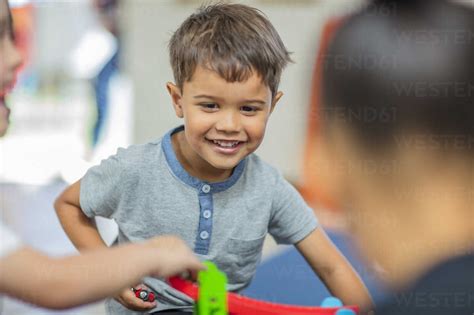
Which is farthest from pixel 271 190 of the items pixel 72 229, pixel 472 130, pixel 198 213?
pixel 472 130

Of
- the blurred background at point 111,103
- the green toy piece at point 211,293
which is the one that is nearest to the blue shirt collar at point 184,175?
the green toy piece at point 211,293

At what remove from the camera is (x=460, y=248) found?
1557mm

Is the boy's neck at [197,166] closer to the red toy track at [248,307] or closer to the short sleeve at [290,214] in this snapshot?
the short sleeve at [290,214]

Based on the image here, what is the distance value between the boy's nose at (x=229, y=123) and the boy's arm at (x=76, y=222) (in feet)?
0.69

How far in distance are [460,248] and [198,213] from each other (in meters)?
0.92

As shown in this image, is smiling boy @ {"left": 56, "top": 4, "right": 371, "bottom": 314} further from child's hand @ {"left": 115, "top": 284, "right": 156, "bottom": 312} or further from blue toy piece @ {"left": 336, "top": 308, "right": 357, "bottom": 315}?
blue toy piece @ {"left": 336, "top": 308, "right": 357, "bottom": 315}

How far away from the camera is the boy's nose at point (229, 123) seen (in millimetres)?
768

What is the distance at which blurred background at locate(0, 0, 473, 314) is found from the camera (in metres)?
1.43

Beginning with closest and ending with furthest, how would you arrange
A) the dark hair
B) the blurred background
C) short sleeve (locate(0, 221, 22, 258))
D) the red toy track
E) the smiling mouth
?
short sleeve (locate(0, 221, 22, 258)) → the red toy track → the smiling mouth → the blurred background → the dark hair

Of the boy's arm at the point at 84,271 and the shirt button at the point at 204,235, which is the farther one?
the shirt button at the point at 204,235

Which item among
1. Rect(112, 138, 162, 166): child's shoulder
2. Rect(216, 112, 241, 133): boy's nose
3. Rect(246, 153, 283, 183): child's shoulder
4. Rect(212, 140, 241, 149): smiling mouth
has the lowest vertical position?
Rect(246, 153, 283, 183): child's shoulder

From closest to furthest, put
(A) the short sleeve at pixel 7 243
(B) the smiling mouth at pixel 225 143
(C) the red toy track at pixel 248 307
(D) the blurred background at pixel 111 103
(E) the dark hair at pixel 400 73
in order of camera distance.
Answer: (A) the short sleeve at pixel 7 243 < (C) the red toy track at pixel 248 307 < (B) the smiling mouth at pixel 225 143 < (D) the blurred background at pixel 111 103 < (E) the dark hair at pixel 400 73

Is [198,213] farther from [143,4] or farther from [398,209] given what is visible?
[398,209]

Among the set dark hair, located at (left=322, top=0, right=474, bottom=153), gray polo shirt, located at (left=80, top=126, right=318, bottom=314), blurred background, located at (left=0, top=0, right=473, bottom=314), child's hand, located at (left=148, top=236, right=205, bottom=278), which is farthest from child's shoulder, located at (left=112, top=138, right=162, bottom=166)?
dark hair, located at (left=322, top=0, right=474, bottom=153)
